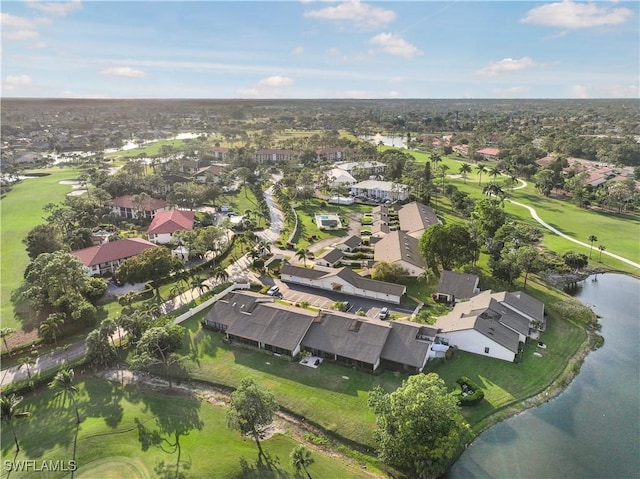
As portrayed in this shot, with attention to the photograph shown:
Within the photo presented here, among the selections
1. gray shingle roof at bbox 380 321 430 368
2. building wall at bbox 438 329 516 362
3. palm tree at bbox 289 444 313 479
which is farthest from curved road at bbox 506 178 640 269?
palm tree at bbox 289 444 313 479

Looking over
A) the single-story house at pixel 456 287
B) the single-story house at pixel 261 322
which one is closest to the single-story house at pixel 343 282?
the single-story house at pixel 456 287

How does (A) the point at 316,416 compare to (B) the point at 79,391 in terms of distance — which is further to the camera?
(B) the point at 79,391

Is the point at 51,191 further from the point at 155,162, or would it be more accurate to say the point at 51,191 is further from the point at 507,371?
the point at 507,371

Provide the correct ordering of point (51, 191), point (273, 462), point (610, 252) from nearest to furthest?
point (273, 462) < point (610, 252) < point (51, 191)

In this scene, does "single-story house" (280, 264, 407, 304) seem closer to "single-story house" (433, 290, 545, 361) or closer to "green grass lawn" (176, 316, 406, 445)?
"single-story house" (433, 290, 545, 361)

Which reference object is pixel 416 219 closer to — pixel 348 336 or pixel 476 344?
pixel 476 344

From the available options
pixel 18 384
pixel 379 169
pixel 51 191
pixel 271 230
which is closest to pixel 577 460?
pixel 18 384

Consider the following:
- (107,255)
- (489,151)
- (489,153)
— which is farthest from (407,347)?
(489,151)
